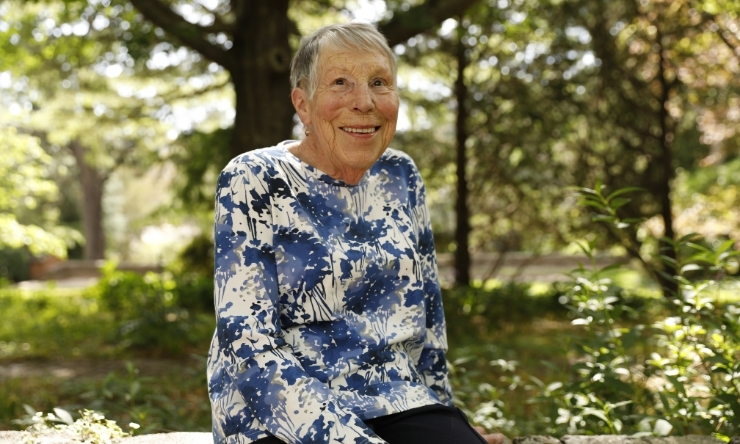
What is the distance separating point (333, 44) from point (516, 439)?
4.33 ft

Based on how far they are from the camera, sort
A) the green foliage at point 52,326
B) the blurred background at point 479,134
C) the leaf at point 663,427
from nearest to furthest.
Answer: the leaf at point 663,427
the green foliage at point 52,326
the blurred background at point 479,134

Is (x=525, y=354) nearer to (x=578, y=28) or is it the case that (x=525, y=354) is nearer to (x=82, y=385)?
(x=82, y=385)

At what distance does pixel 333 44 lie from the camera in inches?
75.5

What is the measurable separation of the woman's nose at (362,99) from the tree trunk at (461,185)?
24.8 feet

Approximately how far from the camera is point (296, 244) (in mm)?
1825

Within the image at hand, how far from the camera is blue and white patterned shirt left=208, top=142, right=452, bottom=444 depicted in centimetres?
167

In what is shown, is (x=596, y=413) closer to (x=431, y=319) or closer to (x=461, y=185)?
(x=431, y=319)

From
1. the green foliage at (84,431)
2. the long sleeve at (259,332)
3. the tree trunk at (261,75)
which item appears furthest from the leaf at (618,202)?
the tree trunk at (261,75)

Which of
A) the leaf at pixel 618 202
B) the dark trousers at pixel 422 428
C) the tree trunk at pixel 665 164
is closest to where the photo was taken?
the dark trousers at pixel 422 428

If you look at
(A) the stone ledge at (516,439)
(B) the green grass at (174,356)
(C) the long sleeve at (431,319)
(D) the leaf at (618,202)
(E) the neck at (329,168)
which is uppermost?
(E) the neck at (329,168)

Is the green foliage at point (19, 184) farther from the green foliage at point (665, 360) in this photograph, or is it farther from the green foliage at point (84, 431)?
the green foliage at point (665, 360)

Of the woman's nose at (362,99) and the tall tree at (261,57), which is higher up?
the tall tree at (261,57)

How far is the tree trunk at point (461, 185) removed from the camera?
30.8ft

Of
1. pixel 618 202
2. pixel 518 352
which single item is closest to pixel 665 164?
pixel 518 352
